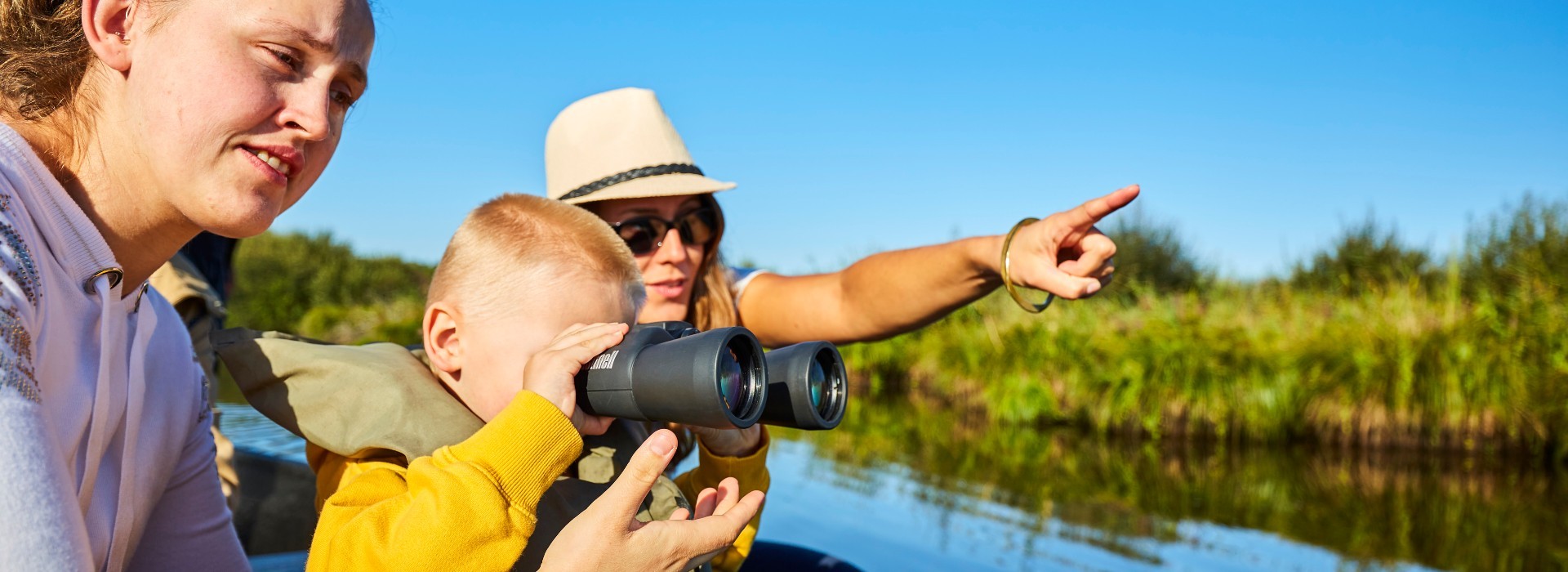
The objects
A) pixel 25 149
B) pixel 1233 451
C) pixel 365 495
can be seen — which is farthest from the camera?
pixel 1233 451

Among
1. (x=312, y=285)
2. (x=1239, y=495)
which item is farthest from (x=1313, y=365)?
(x=312, y=285)

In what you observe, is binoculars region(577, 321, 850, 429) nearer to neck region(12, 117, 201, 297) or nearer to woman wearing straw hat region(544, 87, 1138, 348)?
neck region(12, 117, 201, 297)

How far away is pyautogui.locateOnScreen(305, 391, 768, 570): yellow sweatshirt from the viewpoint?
112 cm

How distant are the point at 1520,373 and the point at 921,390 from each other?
5095mm

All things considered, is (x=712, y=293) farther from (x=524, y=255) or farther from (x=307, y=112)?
(x=307, y=112)

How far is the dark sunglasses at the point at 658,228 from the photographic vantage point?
86.5 inches

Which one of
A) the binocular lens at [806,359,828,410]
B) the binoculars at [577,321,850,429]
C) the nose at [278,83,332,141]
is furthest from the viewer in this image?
the binocular lens at [806,359,828,410]

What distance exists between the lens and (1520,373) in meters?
5.86

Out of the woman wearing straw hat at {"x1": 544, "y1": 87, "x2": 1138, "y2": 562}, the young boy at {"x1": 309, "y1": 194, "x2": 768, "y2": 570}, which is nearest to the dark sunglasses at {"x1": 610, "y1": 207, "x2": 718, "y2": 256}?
the woman wearing straw hat at {"x1": 544, "y1": 87, "x2": 1138, "y2": 562}

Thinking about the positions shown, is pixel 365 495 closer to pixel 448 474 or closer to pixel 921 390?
pixel 448 474

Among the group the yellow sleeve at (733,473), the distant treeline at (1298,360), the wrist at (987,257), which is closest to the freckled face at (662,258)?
the yellow sleeve at (733,473)

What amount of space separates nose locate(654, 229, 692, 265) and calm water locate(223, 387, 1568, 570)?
1.47m

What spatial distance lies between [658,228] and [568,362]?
961 mm

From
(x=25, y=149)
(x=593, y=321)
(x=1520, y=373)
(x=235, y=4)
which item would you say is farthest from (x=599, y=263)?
(x=1520, y=373)
